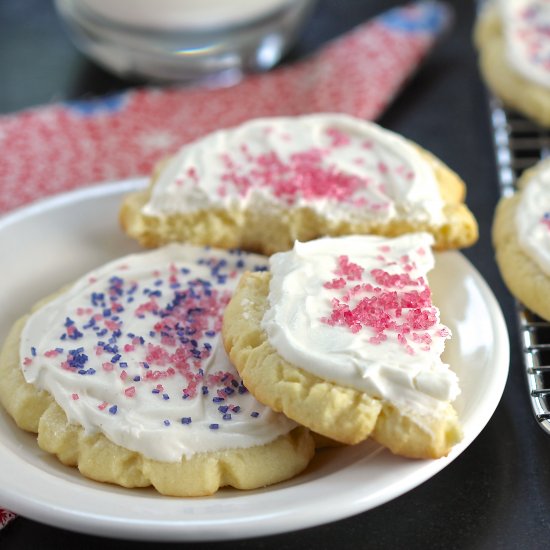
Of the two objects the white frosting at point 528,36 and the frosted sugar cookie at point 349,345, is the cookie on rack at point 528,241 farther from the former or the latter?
the white frosting at point 528,36

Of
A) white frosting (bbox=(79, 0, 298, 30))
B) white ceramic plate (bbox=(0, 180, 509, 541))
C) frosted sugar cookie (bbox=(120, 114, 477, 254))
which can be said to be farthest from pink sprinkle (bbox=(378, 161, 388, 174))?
white frosting (bbox=(79, 0, 298, 30))

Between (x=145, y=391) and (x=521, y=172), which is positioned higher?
(x=145, y=391)

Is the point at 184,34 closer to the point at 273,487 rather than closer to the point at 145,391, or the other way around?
the point at 145,391

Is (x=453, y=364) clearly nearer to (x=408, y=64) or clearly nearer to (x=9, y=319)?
(x=9, y=319)

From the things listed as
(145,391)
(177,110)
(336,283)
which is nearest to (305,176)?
(336,283)

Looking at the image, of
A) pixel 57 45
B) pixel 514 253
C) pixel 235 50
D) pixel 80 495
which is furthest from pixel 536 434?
pixel 57 45

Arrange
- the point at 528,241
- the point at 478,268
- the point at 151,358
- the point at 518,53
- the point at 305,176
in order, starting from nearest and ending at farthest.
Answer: the point at 151,358 < the point at 528,241 < the point at 305,176 < the point at 478,268 < the point at 518,53

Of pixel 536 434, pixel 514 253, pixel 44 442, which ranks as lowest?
pixel 536 434
